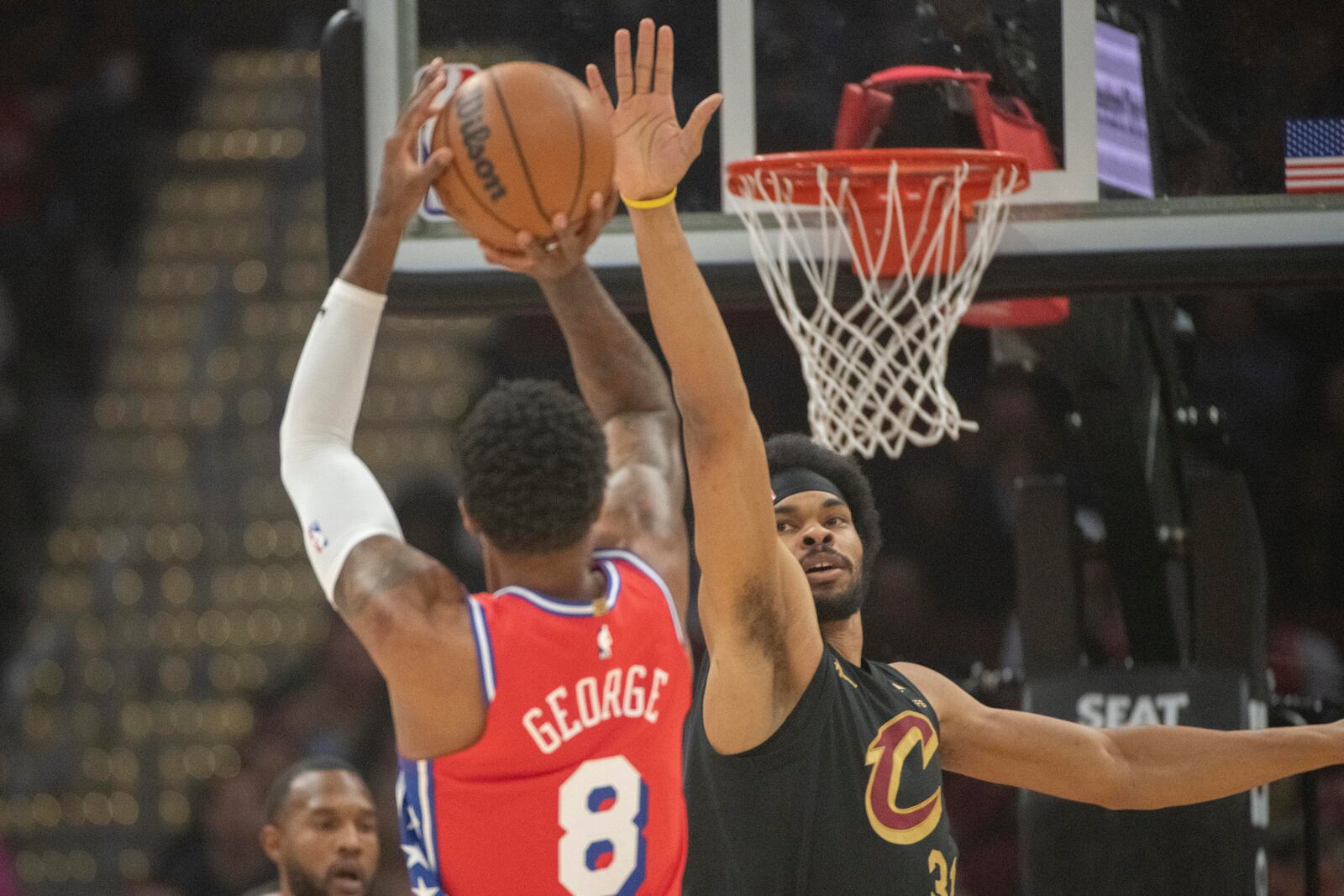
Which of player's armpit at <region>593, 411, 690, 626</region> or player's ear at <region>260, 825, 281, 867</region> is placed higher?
player's armpit at <region>593, 411, 690, 626</region>

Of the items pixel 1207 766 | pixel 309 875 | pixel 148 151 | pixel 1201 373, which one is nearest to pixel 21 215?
pixel 148 151

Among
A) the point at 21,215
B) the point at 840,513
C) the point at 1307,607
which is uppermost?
the point at 21,215

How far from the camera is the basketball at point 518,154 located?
2.44 metres

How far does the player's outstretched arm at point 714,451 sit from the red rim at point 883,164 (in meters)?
1.43

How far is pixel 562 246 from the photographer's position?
7.98 feet

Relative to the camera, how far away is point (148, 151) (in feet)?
26.4

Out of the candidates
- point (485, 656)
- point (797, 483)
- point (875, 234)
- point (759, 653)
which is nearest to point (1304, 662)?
point (875, 234)

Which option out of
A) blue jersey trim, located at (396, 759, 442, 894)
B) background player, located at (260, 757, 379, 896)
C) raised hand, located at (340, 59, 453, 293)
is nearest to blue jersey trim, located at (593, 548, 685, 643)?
blue jersey trim, located at (396, 759, 442, 894)

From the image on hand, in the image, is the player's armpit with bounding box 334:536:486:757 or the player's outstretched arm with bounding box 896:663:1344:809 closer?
the player's armpit with bounding box 334:536:486:757

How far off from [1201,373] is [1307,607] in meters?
0.98

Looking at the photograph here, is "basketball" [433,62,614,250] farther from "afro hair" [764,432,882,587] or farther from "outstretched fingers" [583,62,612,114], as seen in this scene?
"afro hair" [764,432,882,587]

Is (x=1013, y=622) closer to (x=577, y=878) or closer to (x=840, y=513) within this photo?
(x=840, y=513)

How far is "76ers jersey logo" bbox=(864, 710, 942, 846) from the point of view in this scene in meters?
2.71

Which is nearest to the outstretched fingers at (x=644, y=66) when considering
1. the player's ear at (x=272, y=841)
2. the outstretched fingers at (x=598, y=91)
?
the outstretched fingers at (x=598, y=91)
